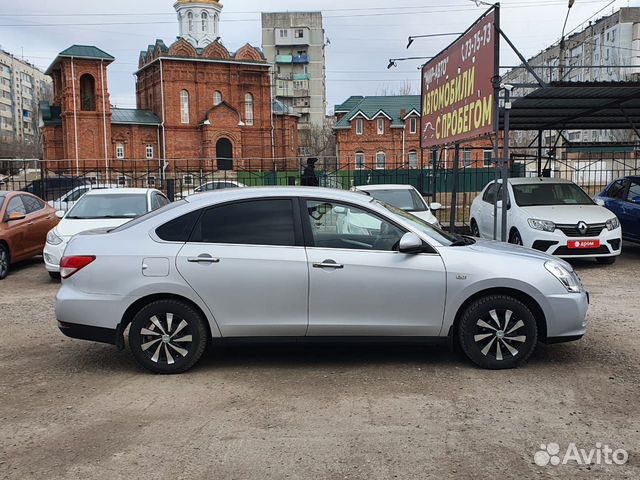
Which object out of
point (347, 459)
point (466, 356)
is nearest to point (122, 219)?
point (466, 356)

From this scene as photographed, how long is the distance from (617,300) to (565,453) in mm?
5453

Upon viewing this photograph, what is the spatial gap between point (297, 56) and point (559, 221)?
3969 inches

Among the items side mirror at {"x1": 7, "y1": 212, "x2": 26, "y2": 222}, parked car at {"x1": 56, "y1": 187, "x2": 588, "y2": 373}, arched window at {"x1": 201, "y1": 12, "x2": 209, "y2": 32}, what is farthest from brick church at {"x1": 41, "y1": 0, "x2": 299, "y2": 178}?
parked car at {"x1": 56, "y1": 187, "x2": 588, "y2": 373}

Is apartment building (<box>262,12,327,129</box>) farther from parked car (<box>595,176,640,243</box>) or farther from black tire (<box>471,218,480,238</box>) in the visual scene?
parked car (<box>595,176,640,243</box>)

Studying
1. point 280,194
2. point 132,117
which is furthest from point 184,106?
point 280,194

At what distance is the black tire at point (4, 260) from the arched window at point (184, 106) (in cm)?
4894

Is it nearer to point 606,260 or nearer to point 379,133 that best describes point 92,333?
point 606,260

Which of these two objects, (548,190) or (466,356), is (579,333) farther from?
(548,190)

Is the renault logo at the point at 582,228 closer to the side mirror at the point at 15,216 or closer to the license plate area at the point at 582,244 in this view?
the license plate area at the point at 582,244

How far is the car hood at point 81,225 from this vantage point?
10820 mm

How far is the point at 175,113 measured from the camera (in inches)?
2296

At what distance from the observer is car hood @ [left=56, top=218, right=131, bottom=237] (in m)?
10.8

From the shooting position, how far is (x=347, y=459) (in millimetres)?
3885

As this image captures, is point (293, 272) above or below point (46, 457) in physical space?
above
